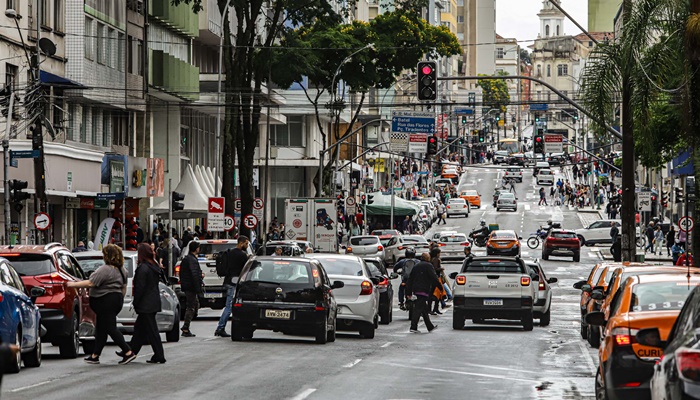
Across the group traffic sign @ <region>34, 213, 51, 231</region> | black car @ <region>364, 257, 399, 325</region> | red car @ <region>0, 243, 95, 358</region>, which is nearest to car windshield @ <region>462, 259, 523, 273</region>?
black car @ <region>364, 257, 399, 325</region>

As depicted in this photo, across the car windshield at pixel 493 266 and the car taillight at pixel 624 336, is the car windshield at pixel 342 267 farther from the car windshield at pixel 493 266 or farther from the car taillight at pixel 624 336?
the car taillight at pixel 624 336

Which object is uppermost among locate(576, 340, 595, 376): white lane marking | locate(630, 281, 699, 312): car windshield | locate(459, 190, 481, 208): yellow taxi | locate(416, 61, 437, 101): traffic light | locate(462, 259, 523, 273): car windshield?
locate(416, 61, 437, 101): traffic light

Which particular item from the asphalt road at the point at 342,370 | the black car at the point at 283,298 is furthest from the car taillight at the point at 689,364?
the black car at the point at 283,298

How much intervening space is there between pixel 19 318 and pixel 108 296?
184cm

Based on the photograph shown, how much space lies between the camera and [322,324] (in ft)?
76.1

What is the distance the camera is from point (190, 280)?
1005 inches

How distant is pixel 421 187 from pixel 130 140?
272 feet

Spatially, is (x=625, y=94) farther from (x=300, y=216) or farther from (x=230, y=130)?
(x=300, y=216)

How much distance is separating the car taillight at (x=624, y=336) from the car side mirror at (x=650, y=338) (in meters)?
0.75

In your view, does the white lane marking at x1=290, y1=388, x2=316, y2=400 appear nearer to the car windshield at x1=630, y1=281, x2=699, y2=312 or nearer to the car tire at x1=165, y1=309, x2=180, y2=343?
the car windshield at x1=630, y1=281, x2=699, y2=312

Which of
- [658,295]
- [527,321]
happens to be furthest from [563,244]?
[658,295]

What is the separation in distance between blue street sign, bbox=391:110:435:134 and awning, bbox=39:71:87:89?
34.9m

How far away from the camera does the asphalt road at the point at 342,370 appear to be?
610 inches

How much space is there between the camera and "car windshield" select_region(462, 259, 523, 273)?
99.3 ft
